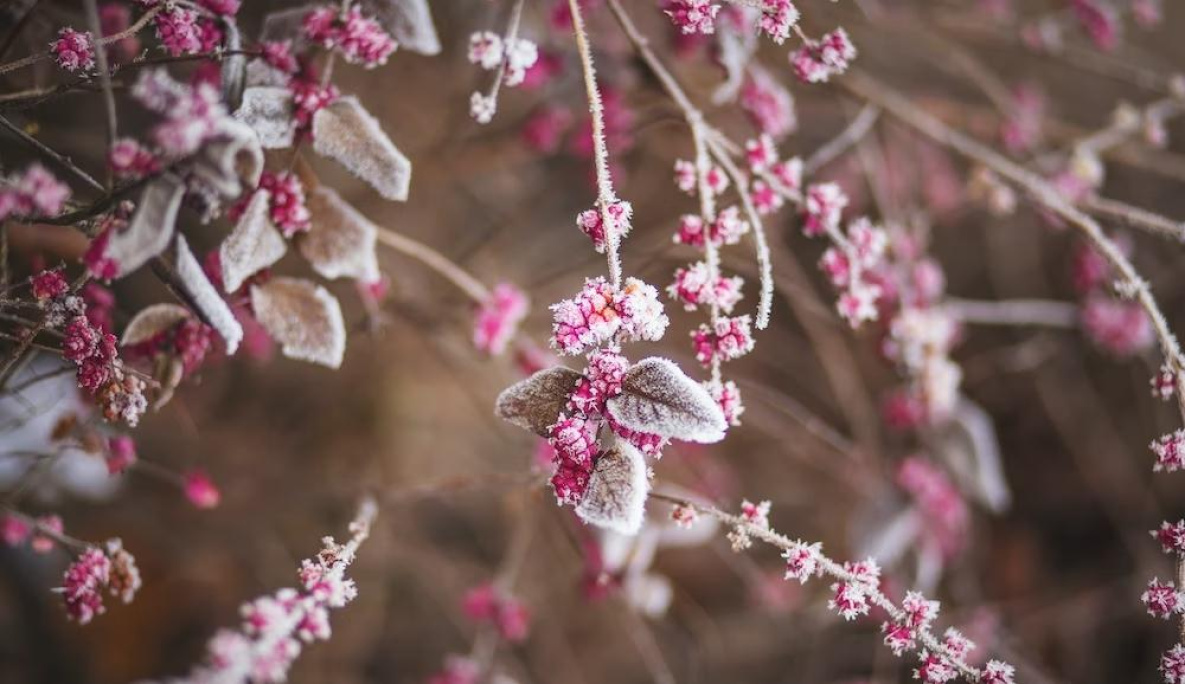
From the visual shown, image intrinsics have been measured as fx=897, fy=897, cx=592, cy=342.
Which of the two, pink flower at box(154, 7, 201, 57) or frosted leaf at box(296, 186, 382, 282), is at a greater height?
frosted leaf at box(296, 186, 382, 282)

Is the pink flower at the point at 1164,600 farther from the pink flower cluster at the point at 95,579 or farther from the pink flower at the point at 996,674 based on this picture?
the pink flower cluster at the point at 95,579

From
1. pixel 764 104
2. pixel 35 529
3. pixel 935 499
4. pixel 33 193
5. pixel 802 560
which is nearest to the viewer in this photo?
pixel 33 193

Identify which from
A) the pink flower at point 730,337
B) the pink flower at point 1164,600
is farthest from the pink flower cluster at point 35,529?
the pink flower at point 1164,600

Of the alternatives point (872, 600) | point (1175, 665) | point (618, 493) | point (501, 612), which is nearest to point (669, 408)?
point (618, 493)

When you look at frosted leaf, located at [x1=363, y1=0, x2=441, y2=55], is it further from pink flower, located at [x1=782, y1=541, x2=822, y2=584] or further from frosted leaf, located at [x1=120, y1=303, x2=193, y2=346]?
pink flower, located at [x1=782, y1=541, x2=822, y2=584]

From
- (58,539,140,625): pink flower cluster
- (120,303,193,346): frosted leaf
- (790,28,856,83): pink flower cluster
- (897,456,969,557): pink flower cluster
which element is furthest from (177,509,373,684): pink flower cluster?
(897,456,969,557): pink flower cluster

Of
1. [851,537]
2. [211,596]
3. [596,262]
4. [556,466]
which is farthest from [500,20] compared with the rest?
[211,596]

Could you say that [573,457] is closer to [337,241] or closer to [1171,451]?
[337,241]
